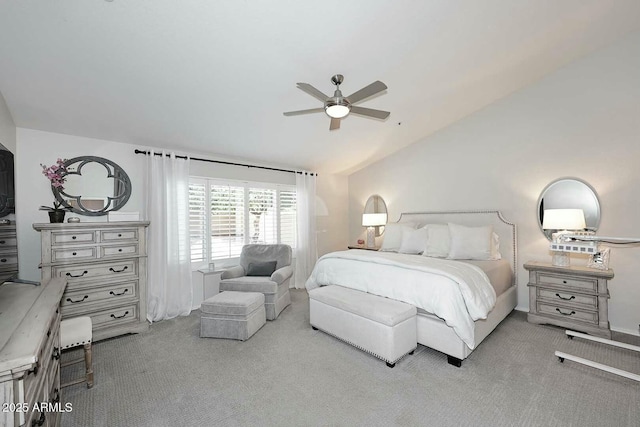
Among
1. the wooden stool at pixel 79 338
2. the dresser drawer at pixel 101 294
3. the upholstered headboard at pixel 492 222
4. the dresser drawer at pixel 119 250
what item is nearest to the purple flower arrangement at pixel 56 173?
the dresser drawer at pixel 119 250

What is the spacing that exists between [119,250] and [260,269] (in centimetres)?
174

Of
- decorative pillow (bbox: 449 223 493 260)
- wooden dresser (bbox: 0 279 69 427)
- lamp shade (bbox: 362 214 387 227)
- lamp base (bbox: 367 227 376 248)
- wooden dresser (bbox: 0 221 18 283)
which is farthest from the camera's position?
lamp base (bbox: 367 227 376 248)

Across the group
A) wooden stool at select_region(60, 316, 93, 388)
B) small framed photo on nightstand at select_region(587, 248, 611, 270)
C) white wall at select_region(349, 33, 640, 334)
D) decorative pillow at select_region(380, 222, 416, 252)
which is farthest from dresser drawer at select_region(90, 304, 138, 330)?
small framed photo on nightstand at select_region(587, 248, 611, 270)

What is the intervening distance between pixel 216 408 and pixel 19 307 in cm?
138

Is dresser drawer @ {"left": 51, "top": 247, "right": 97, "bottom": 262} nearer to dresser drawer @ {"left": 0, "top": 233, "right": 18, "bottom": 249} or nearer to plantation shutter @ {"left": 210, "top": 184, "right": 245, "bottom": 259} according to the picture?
dresser drawer @ {"left": 0, "top": 233, "right": 18, "bottom": 249}

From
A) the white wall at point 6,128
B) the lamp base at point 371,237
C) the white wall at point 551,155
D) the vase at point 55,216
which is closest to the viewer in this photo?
the white wall at point 6,128

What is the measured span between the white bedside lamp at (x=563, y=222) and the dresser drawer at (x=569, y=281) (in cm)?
19

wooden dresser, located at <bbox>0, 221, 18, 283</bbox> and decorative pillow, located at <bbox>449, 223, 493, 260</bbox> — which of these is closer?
wooden dresser, located at <bbox>0, 221, 18, 283</bbox>

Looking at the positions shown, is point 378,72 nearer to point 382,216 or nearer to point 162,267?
point 382,216

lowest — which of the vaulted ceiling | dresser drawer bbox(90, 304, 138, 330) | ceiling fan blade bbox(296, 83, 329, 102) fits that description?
dresser drawer bbox(90, 304, 138, 330)

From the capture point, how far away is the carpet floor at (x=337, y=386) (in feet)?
6.39

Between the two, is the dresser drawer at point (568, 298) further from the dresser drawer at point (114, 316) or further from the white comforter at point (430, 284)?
the dresser drawer at point (114, 316)

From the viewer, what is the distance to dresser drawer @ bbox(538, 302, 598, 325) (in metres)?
3.12

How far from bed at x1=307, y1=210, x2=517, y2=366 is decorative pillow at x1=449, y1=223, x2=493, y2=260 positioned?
0.09ft
